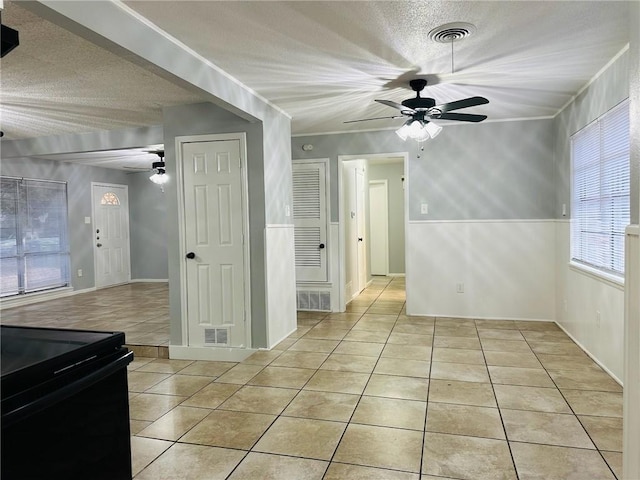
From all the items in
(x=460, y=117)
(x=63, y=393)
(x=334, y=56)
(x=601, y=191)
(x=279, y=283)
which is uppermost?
(x=334, y=56)

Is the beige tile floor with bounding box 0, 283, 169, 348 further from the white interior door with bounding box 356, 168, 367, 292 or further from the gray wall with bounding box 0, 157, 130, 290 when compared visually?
the white interior door with bounding box 356, 168, 367, 292

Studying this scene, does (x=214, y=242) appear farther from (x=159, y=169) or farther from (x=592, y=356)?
(x=159, y=169)

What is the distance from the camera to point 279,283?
4387mm

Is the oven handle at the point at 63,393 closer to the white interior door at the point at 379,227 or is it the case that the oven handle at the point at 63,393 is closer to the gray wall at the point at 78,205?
the gray wall at the point at 78,205

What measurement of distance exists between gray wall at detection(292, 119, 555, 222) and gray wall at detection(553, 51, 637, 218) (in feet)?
0.57

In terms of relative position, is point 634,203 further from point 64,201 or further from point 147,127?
point 64,201

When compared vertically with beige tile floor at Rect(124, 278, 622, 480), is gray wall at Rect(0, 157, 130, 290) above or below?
above

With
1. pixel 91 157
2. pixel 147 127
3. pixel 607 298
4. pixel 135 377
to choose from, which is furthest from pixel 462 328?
pixel 91 157

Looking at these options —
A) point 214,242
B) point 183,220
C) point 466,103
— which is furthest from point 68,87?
point 466,103

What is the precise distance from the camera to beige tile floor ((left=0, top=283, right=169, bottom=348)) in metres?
4.91

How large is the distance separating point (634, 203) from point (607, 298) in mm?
2165

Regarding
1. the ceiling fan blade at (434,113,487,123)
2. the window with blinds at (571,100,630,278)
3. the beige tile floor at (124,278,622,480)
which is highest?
the ceiling fan blade at (434,113,487,123)

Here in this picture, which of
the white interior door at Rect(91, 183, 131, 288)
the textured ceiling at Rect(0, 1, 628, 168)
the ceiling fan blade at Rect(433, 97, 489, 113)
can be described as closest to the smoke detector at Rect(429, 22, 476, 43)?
the textured ceiling at Rect(0, 1, 628, 168)

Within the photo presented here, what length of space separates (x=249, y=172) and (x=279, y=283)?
3.69 ft
